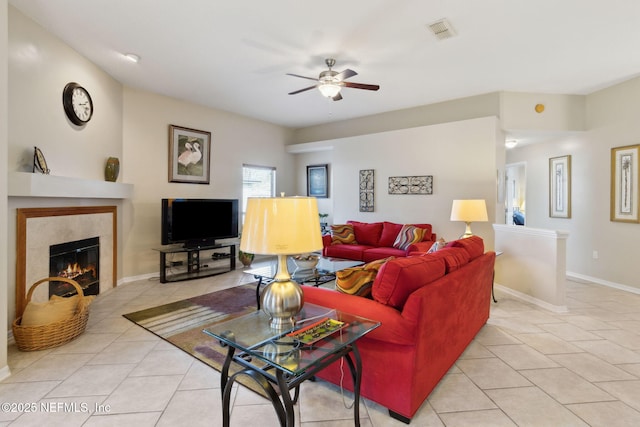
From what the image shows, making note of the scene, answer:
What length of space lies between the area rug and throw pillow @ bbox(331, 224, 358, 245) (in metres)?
1.85

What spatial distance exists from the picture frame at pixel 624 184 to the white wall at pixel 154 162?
626cm

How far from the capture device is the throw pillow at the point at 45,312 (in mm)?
2617

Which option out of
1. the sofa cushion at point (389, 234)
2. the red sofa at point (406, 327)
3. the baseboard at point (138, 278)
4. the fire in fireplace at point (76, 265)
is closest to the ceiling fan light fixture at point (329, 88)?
the red sofa at point (406, 327)

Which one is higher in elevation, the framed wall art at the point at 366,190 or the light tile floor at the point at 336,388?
the framed wall art at the point at 366,190

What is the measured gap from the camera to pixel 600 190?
16.1 ft

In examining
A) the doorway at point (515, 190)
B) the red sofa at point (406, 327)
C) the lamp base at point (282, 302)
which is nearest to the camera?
the lamp base at point (282, 302)

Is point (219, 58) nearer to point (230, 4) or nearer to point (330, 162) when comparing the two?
point (230, 4)

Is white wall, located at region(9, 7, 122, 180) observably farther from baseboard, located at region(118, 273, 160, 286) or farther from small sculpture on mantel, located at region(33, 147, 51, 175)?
baseboard, located at region(118, 273, 160, 286)

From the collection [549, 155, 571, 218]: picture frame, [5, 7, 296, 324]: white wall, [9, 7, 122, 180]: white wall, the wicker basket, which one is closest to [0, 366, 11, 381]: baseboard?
the wicker basket

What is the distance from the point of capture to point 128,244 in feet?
15.6

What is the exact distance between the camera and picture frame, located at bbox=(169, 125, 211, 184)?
17.2 ft

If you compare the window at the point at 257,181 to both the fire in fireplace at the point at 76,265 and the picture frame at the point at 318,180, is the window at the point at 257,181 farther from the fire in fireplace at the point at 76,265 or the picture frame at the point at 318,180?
the fire in fireplace at the point at 76,265

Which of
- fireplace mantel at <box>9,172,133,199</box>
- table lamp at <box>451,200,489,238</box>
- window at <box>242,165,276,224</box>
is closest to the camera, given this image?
fireplace mantel at <box>9,172,133,199</box>

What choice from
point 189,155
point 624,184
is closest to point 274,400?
point 189,155
